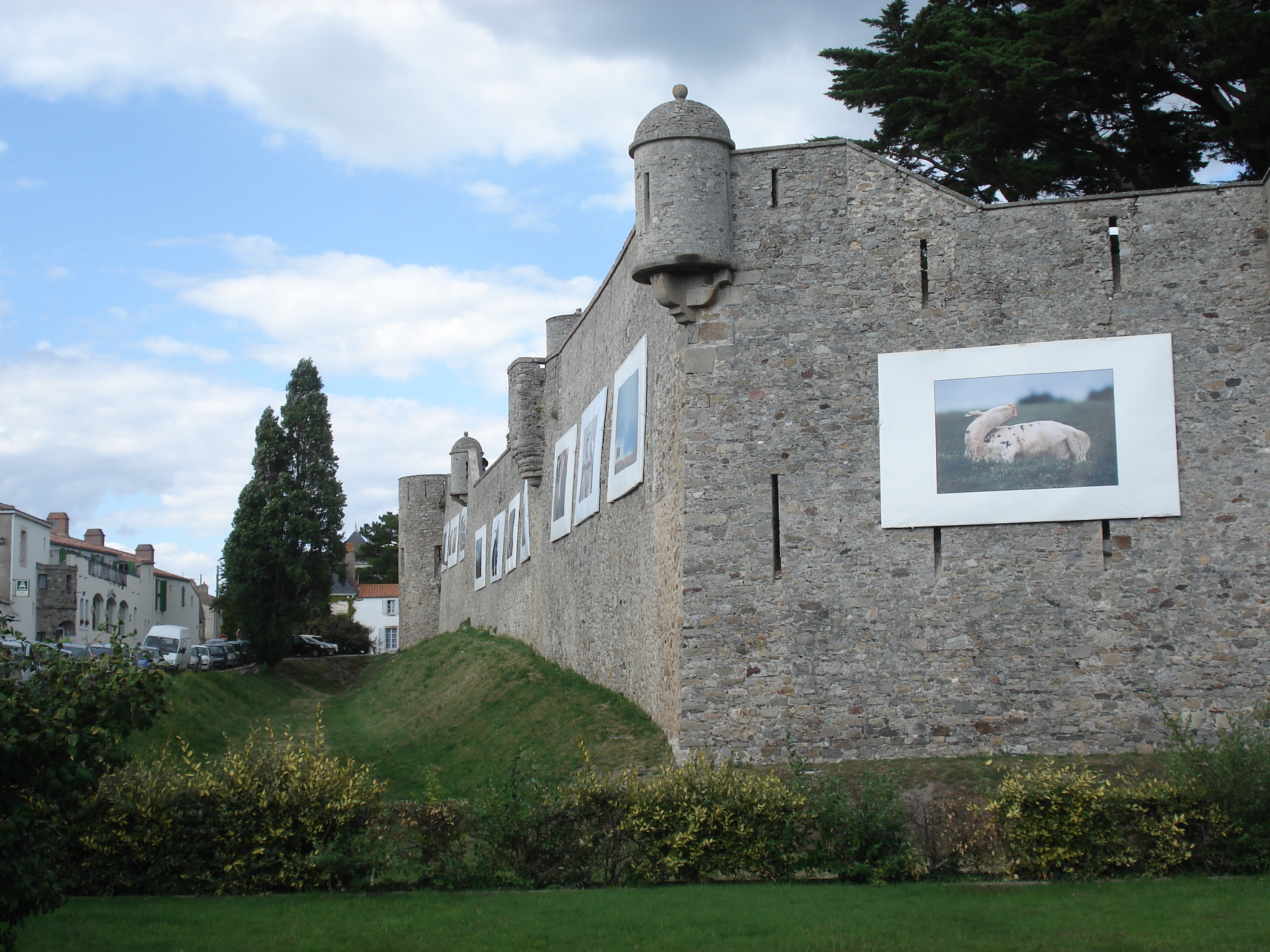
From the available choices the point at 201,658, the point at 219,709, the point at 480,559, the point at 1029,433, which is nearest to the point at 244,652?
the point at 201,658

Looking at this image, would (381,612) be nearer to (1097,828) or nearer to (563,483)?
(563,483)

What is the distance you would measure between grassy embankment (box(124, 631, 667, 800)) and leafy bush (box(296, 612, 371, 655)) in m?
16.2

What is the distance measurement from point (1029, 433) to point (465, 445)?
36.9m

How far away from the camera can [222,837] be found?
1011 centimetres

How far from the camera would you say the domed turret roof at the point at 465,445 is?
48.7 m

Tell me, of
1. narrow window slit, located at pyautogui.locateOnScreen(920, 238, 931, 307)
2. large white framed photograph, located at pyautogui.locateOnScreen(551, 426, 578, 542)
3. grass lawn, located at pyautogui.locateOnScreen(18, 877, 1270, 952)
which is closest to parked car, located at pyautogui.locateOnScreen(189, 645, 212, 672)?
large white framed photograph, located at pyautogui.locateOnScreen(551, 426, 578, 542)

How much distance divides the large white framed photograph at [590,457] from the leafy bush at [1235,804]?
13507 millimetres

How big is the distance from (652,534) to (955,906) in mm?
9440

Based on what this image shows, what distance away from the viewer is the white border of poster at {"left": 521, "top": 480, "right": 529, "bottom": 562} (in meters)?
30.7

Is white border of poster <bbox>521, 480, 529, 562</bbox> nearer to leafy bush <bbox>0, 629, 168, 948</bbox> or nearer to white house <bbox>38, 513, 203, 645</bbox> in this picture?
white house <bbox>38, 513, 203, 645</bbox>

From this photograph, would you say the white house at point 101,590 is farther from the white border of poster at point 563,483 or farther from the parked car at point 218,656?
the white border of poster at point 563,483

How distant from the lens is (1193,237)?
48.8 ft

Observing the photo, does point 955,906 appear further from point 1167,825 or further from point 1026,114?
point 1026,114

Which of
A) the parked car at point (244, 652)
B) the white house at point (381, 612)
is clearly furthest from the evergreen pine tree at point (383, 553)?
the parked car at point (244, 652)
